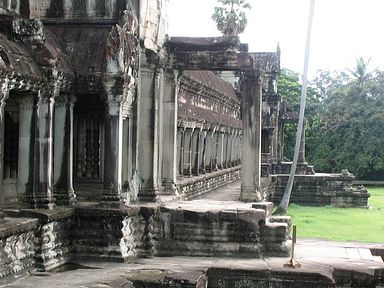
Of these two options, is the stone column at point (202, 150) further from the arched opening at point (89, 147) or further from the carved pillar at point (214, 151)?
the arched opening at point (89, 147)

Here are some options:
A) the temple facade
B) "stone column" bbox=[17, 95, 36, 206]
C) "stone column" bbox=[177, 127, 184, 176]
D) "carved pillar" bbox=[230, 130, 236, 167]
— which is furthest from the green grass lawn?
"stone column" bbox=[17, 95, 36, 206]

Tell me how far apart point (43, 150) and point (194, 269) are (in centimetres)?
318

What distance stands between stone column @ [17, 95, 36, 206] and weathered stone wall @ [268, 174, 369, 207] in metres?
21.6

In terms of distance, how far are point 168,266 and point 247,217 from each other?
6.30 feet

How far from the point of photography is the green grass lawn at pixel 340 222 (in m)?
17.8

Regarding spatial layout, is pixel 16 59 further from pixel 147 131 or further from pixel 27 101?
pixel 147 131

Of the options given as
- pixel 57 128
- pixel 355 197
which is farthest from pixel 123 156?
pixel 355 197

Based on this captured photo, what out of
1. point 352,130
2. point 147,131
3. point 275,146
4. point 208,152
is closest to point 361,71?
point 352,130

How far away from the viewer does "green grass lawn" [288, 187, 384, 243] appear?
17.8 metres

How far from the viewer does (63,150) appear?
36.7ft

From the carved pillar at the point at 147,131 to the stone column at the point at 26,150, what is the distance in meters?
2.81

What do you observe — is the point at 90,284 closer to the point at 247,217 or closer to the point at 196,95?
the point at 247,217

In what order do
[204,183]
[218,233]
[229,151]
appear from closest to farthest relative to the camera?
1. [218,233]
2. [204,183]
3. [229,151]

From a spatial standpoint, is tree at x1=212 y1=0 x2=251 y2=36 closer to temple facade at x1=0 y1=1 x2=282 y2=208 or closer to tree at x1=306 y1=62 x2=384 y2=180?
tree at x1=306 y1=62 x2=384 y2=180
